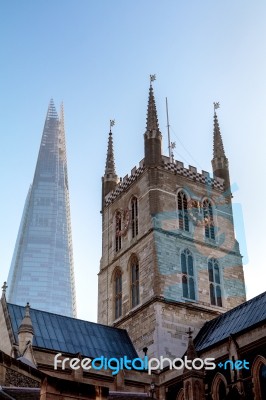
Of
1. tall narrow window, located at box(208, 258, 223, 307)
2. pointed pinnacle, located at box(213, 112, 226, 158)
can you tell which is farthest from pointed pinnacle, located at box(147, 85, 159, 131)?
tall narrow window, located at box(208, 258, 223, 307)

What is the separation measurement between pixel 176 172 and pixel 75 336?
13.1 meters

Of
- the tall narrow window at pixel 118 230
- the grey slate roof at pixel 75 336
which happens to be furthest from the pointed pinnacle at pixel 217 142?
the grey slate roof at pixel 75 336

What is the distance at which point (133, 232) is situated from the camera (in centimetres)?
4081

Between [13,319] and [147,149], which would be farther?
[147,149]

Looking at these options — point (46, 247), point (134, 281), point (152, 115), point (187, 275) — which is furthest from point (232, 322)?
point (46, 247)

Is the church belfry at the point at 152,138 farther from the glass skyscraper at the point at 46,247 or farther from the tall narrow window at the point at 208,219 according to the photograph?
the glass skyscraper at the point at 46,247

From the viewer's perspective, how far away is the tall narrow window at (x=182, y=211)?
1564 inches

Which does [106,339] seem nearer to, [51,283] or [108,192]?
[108,192]

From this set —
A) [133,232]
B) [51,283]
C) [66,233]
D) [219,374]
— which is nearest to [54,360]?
[219,374]

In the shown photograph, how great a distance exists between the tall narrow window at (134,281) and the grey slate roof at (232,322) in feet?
15.6

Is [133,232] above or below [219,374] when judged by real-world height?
above

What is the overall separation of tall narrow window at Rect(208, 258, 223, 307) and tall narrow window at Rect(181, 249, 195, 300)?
1475mm

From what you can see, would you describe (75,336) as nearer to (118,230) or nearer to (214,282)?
(214,282)

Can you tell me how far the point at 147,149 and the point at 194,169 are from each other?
12.1 feet
